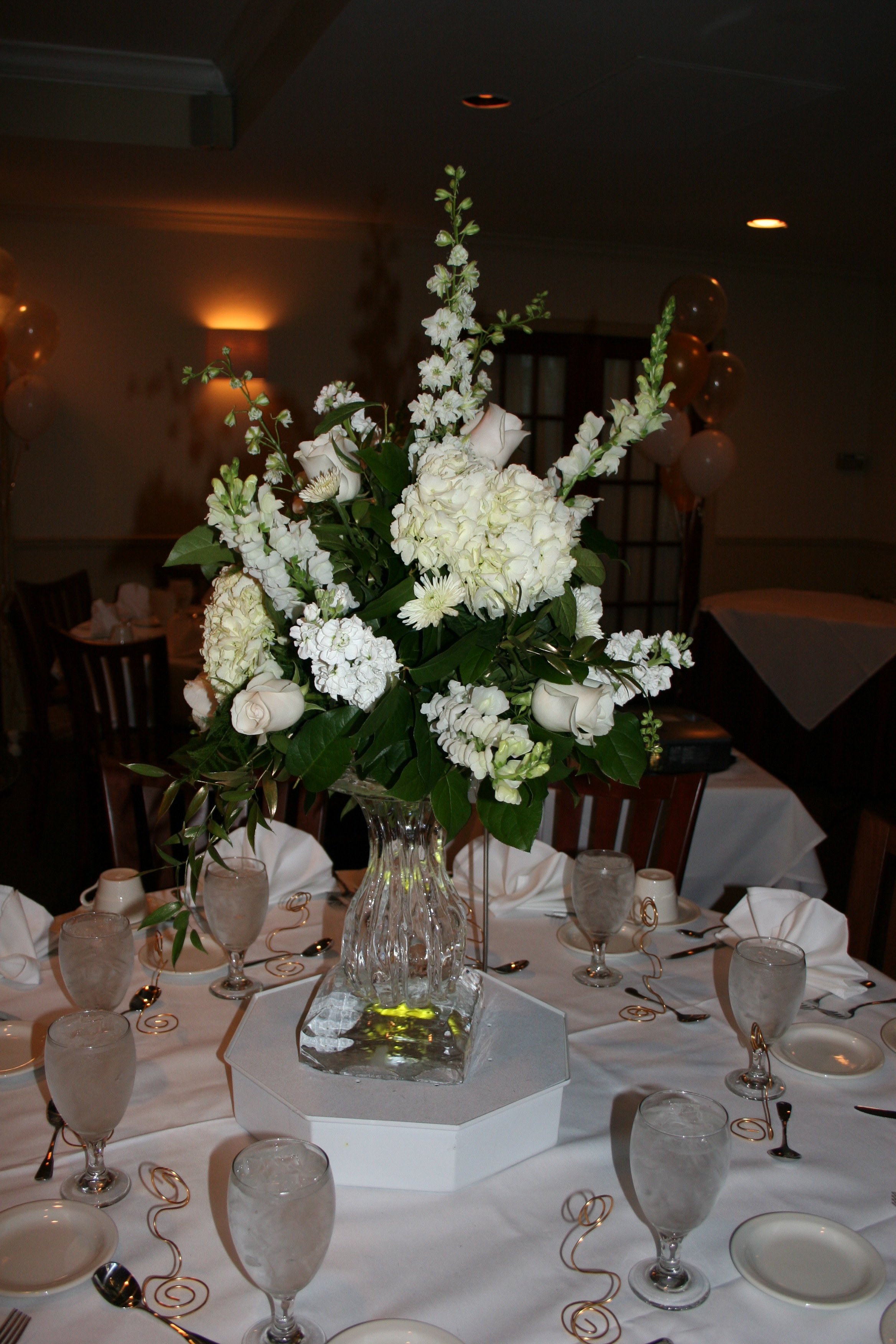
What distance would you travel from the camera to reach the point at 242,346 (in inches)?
247

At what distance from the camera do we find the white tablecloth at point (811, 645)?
483 cm

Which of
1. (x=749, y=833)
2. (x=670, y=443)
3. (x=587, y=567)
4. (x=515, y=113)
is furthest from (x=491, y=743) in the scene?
(x=670, y=443)

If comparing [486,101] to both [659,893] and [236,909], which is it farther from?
[236,909]

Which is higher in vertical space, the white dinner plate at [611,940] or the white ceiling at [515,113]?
the white ceiling at [515,113]

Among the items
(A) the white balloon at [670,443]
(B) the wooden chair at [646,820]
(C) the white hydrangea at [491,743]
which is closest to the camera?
(C) the white hydrangea at [491,743]

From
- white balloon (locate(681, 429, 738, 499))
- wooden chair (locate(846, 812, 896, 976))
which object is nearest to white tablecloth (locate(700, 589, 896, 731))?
white balloon (locate(681, 429, 738, 499))

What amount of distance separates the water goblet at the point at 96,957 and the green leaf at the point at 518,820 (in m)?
0.51

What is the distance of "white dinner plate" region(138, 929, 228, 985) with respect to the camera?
1422mm

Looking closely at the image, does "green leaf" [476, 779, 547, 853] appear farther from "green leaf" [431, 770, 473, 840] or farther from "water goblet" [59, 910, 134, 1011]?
"water goblet" [59, 910, 134, 1011]

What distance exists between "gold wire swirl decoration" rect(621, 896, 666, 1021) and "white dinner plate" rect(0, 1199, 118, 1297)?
2.23ft

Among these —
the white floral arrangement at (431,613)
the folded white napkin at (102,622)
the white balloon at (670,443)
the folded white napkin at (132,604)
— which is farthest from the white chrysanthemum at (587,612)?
the white balloon at (670,443)

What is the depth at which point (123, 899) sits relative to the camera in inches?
61.1

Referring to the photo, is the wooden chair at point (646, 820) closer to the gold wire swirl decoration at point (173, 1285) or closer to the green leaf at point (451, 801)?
the green leaf at point (451, 801)

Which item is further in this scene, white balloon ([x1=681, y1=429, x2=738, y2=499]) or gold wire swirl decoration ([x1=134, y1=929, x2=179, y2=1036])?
white balloon ([x1=681, y1=429, x2=738, y2=499])
